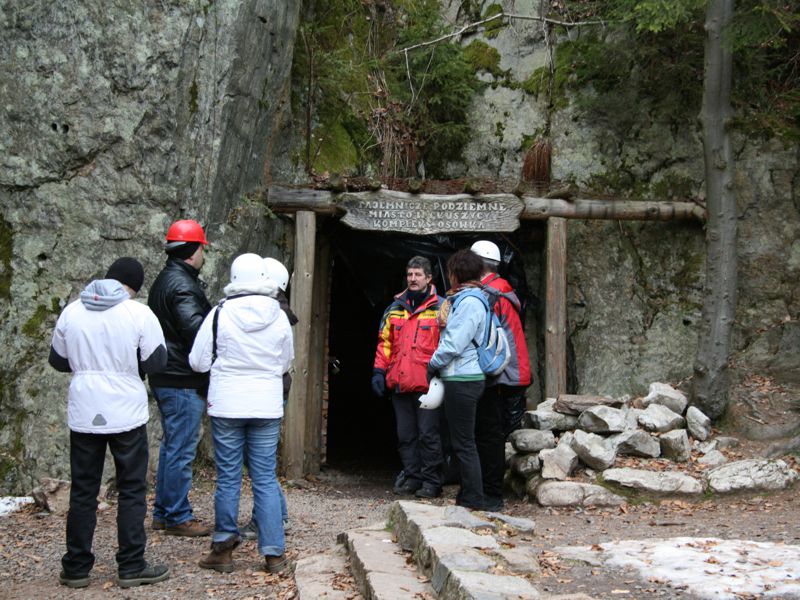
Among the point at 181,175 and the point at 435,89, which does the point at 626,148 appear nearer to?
the point at 435,89

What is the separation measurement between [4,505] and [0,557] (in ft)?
5.00

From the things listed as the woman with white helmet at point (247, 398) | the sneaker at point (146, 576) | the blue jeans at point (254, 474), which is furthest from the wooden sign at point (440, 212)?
the sneaker at point (146, 576)

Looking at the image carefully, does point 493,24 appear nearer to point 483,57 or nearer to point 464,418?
point 483,57

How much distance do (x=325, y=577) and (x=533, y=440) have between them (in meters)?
3.54

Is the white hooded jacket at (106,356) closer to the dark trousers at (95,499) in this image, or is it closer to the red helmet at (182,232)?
the dark trousers at (95,499)

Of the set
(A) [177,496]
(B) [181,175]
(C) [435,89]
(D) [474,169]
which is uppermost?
(C) [435,89]

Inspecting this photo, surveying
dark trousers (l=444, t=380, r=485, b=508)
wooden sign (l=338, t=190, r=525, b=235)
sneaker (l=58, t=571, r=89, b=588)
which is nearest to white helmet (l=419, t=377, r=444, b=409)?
dark trousers (l=444, t=380, r=485, b=508)

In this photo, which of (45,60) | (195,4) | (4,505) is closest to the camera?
(4,505)

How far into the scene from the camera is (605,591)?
424 centimetres

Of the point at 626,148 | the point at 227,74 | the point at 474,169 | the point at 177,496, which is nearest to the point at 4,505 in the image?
the point at 177,496

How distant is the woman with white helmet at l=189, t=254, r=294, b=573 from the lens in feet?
16.4

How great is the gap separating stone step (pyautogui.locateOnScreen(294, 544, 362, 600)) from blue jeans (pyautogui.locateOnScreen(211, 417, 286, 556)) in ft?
0.73

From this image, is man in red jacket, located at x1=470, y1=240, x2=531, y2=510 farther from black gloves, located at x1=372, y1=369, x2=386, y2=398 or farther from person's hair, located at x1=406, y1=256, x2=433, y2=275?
black gloves, located at x1=372, y1=369, x2=386, y2=398

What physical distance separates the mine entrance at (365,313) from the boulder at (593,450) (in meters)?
2.70
